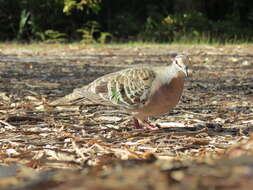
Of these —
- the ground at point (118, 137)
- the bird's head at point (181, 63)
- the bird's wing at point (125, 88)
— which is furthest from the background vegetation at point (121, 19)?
the bird's head at point (181, 63)

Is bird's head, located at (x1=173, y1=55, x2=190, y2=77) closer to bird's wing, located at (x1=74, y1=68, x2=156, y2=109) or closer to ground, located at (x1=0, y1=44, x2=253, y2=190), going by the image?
bird's wing, located at (x1=74, y1=68, x2=156, y2=109)

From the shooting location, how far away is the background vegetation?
632 inches

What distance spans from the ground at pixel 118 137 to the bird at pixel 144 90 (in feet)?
0.45

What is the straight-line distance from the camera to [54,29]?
1708cm

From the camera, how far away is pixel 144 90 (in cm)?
291

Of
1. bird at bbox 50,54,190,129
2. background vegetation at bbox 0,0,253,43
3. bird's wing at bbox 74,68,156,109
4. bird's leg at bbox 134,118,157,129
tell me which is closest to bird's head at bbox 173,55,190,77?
bird at bbox 50,54,190,129

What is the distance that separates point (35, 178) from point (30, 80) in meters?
4.81

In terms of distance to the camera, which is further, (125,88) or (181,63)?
(125,88)

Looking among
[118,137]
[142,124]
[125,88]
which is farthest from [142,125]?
[118,137]

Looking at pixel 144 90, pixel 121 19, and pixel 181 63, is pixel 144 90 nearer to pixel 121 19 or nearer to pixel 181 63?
pixel 181 63

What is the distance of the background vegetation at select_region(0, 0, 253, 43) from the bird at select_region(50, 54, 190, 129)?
1195cm

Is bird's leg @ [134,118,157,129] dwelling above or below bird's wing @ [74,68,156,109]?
below

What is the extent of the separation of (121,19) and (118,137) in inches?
603

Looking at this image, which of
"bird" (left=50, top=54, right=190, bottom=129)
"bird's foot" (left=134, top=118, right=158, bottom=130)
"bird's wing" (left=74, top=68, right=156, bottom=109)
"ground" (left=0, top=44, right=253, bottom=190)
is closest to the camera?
"ground" (left=0, top=44, right=253, bottom=190)
